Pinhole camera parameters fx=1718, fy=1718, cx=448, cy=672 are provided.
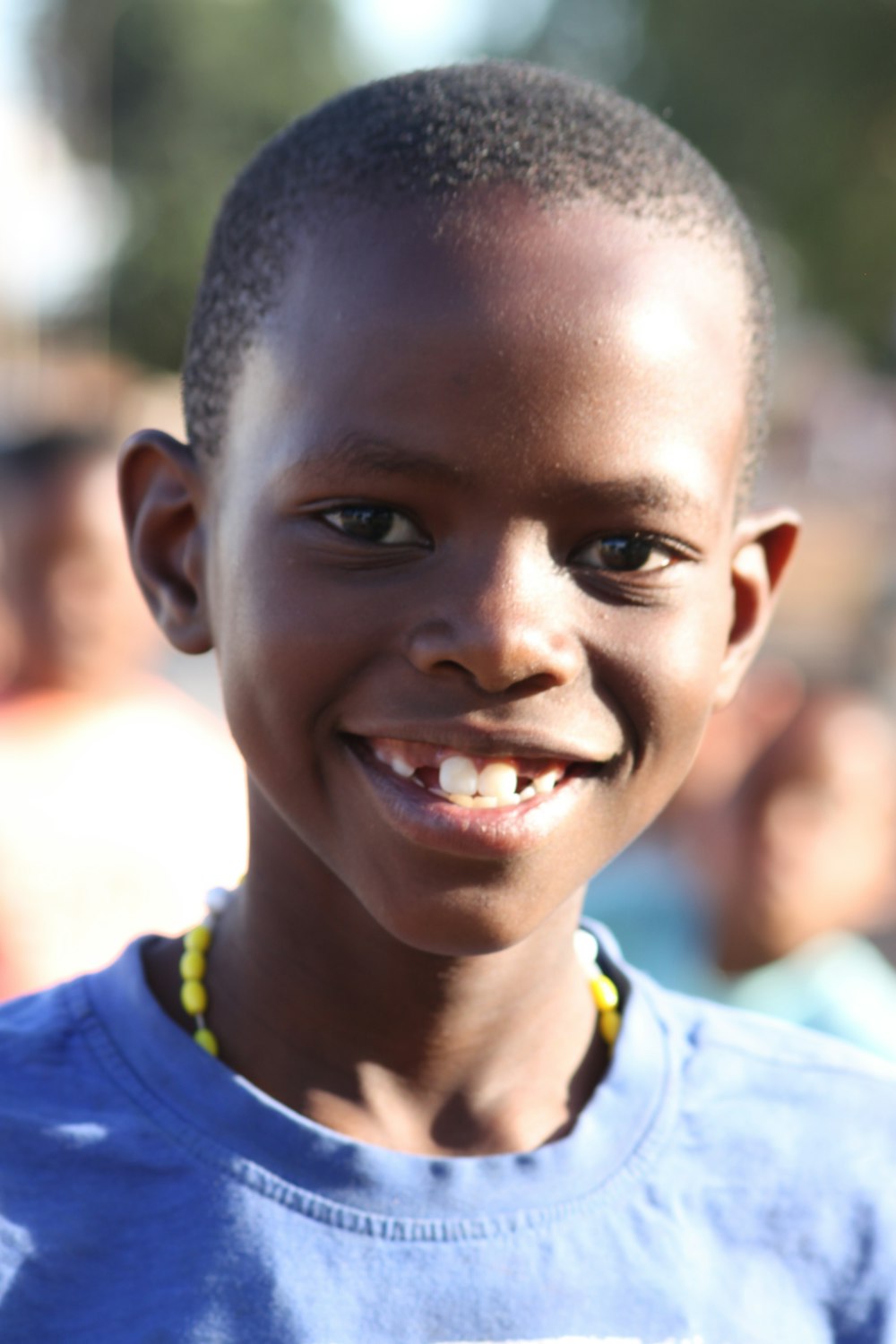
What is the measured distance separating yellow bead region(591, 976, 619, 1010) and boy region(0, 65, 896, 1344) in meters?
0.08

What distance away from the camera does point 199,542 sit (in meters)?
1.87

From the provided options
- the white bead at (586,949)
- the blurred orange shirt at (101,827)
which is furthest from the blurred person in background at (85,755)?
the white bead at (586,949)

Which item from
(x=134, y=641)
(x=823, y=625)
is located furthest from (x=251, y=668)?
(x=823, y=625)

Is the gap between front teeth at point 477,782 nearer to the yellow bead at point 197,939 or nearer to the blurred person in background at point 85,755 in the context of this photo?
the yellow bead at point 197,939

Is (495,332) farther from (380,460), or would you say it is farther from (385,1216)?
(385,1216)

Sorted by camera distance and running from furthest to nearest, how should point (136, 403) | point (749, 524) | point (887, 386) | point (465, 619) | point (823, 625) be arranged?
1. point (136, 403)
2. point (887, 386)
3. point (823, 625)
4. point (749, 524)
5. point (465, 619)

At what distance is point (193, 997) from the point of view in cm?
184

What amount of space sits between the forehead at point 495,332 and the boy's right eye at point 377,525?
0.08 m

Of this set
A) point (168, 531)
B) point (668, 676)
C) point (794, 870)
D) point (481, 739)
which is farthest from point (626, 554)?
point (794, 870)

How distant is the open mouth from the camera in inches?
63.4

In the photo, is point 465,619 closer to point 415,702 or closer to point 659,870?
point 415,702

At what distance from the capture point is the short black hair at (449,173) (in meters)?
1.68

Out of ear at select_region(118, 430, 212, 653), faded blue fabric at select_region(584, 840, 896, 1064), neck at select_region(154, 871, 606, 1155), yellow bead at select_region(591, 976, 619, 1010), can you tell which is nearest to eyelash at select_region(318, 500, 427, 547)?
ear at select_region(118, 430, 212, 653)

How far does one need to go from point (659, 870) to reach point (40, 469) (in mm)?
1965
